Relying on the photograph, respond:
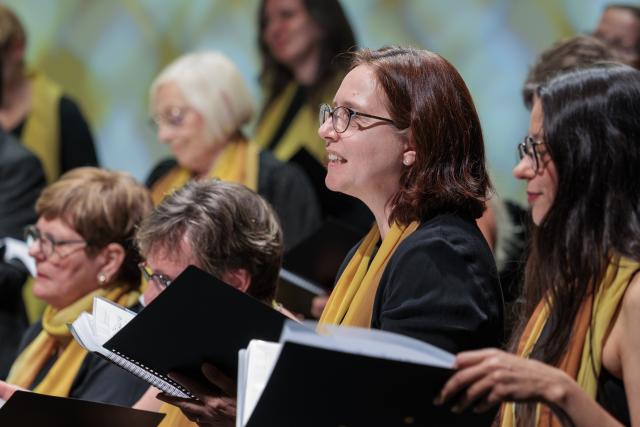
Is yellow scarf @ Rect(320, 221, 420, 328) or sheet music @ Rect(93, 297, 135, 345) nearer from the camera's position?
yellow scarf @ Rect(320, 221, 420, 328)

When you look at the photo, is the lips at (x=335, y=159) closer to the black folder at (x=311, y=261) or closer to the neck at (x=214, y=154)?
the black folder at (x=311, y=261)

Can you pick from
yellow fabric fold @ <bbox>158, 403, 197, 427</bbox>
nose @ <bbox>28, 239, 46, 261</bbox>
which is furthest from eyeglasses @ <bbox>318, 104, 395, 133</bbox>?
nose @ <bbox>28, 239, 46, 261</bbox>

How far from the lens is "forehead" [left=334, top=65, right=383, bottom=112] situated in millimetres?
2607

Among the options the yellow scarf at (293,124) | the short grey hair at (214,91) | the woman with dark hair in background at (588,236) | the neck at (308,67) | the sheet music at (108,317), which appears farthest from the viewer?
the neck at (308,67)

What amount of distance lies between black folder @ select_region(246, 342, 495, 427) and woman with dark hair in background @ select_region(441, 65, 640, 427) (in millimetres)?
475

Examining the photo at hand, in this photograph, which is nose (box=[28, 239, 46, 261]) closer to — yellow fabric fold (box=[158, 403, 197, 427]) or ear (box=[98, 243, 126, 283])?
ear (box=[98, 243, 126, 283])

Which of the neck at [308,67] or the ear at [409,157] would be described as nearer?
the ear at [409,157]

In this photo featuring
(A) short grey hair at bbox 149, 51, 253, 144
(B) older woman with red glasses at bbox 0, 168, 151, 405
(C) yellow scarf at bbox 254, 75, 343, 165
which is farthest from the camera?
(C) yellow scarf at bbox 254, 75, 343, 165

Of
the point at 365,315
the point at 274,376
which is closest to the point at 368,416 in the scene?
the point at 274,376

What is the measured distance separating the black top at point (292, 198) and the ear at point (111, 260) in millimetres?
1039

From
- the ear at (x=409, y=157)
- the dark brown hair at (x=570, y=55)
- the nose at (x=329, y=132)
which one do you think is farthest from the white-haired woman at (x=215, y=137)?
the ear at (x=409, y=157)

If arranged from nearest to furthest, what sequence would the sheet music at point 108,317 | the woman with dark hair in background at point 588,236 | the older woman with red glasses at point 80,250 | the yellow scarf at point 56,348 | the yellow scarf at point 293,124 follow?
the woman with dark hair in background at point 588,236
the sheet music at point 108,317
the yellow scarf at point 56,348
the older woman with red glasses at point 80,250
the yellow scarf at point 293,124

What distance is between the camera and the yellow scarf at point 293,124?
562 cm

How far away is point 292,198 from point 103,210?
116 cm
